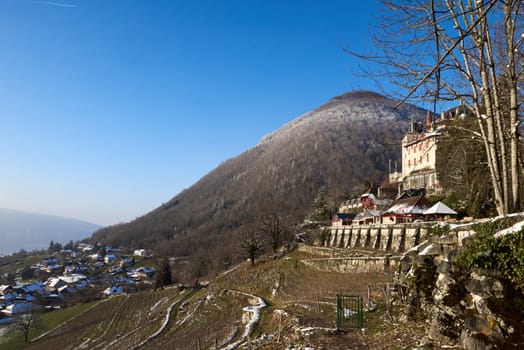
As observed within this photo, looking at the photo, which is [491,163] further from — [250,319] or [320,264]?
[320,264]

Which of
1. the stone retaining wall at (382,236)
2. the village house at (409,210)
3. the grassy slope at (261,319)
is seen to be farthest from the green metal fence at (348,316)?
the village house at (409,210)

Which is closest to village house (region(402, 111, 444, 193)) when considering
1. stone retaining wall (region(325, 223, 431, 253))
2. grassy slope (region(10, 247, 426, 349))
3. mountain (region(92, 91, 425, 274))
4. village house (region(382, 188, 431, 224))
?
village house (region(382, 188, 431, 224))

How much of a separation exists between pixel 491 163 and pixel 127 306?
55.4m

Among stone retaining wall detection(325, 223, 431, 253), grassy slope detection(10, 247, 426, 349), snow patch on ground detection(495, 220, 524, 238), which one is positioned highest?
snow patch on ground detection(495, 220, 524, 238)

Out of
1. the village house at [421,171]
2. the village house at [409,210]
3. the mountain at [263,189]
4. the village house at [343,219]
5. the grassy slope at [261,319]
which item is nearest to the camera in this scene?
the grassy slope at [261,319]

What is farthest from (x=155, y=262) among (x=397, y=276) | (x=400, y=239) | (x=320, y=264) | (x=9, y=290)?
(x=397, y=276)

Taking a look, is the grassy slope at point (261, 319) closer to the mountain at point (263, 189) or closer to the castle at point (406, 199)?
the castle at point (406, 199)

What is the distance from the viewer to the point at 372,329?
10852 mm

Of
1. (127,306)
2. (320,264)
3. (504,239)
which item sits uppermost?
(504,239)

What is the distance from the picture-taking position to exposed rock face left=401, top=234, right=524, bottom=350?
6535mm

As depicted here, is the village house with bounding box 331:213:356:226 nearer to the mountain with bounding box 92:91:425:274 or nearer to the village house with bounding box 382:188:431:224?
the village house with bounding box 382:188:431:224

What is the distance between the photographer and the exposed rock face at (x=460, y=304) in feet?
21.4

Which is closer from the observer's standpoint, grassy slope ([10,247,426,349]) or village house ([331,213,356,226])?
grassy slope ([10,247,426,349])

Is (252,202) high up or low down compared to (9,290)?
up
